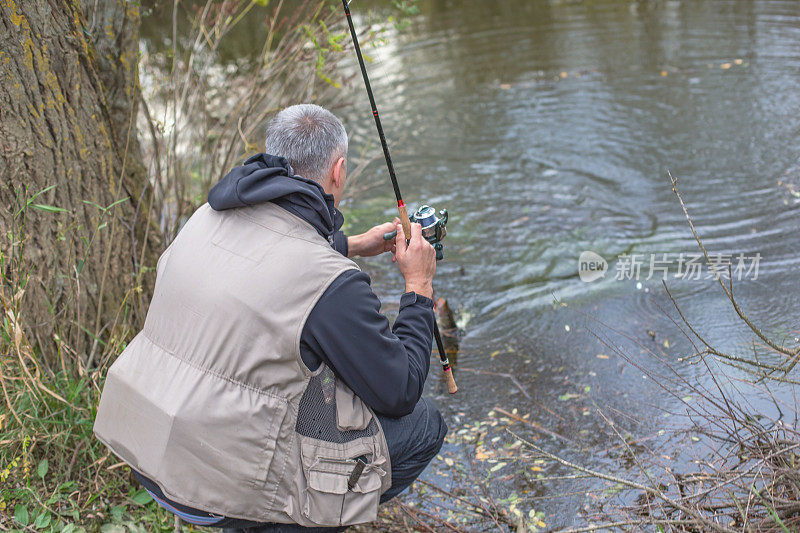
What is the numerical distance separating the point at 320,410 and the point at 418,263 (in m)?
0.66

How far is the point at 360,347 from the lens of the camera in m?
2.10

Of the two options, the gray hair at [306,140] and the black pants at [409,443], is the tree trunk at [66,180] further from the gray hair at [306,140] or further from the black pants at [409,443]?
the black pants at [409,443]

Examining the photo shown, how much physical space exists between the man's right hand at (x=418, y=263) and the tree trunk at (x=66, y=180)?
4.54 ft

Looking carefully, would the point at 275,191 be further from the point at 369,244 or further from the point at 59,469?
the point at 59,469

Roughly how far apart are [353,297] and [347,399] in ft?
1.11

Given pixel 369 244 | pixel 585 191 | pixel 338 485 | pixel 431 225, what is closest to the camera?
pixel 338 485

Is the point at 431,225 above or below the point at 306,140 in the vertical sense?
below

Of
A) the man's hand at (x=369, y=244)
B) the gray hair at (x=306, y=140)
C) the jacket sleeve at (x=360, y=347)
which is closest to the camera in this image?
the jacket sleeve at (x=360, y=347)

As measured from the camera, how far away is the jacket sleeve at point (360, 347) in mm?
2068

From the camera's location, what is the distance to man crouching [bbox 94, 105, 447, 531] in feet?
6.81

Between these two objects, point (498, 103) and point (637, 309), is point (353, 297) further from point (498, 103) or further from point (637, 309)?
point (498, 103)

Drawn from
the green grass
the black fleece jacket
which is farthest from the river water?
the green grass

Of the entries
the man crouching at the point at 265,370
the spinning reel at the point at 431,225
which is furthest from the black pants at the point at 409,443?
the spinning reel at the point at 431,225

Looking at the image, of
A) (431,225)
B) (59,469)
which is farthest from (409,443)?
(59,469)
